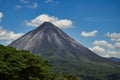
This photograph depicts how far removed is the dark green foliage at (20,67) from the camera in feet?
220

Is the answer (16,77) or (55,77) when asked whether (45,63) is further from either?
(16,77)

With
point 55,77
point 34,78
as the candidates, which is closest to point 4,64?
point 34,78

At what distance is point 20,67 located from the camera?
68.9 metres

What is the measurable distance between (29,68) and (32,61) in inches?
105

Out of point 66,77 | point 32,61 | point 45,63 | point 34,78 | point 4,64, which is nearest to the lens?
point 4,64

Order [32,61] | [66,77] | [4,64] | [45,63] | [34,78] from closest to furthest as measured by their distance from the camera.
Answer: [4,64] < [34,78] < [32,61] < [45,63] < [66,77]

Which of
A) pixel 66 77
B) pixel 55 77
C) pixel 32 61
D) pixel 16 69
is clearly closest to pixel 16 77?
pixel 16 69

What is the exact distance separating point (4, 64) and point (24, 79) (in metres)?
7.37

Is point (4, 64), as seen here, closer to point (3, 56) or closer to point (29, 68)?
point (3, 56)

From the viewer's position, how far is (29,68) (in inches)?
2867

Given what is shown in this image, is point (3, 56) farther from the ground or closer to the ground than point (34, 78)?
farther from the ground

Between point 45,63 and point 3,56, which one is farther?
point 45,63

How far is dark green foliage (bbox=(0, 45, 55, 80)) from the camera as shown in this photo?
2641 inches

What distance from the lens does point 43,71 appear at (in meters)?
74.6
